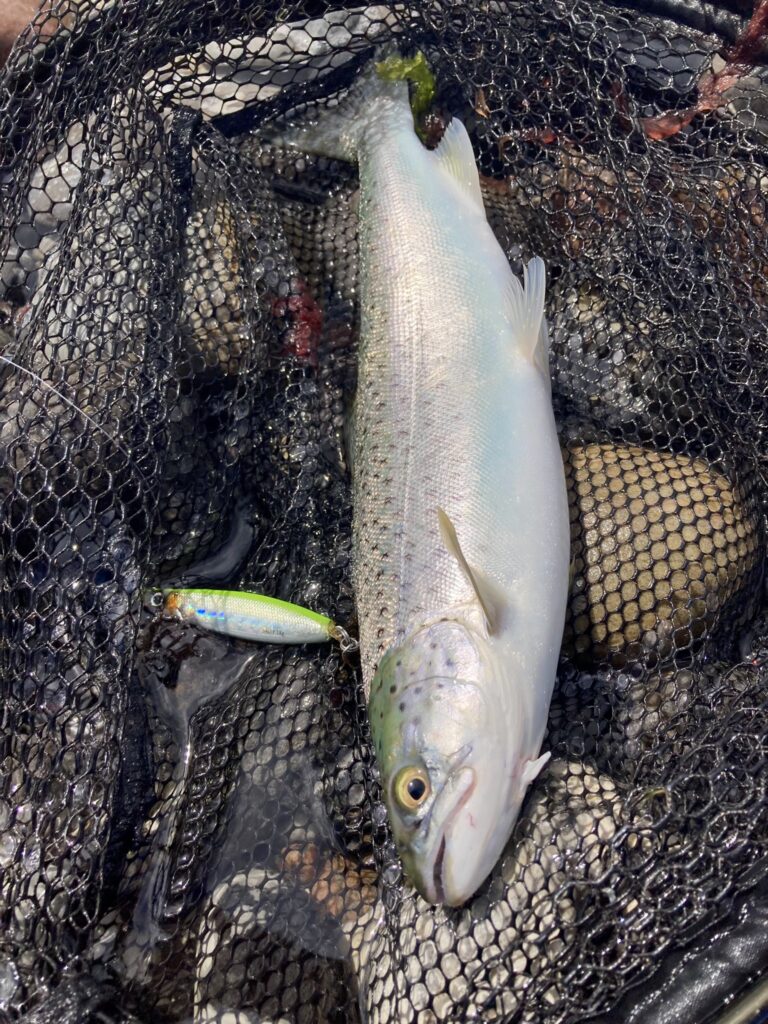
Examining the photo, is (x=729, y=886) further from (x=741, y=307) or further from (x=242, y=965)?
(x=741, y=307)

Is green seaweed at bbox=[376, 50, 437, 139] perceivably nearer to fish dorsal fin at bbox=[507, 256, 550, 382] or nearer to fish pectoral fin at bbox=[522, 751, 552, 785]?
fish dorsal fin at bbox=[507, 256, 550, 382]

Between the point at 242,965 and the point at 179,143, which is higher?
the point at 179,143

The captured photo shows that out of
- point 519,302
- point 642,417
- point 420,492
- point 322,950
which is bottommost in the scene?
point 322,950

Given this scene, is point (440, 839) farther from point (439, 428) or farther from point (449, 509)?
point (439, 428)

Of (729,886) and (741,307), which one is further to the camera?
(741,307)

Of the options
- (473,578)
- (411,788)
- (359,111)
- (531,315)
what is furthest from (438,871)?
(359,111)

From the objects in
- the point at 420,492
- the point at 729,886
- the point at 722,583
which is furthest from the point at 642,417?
the point at 729,886

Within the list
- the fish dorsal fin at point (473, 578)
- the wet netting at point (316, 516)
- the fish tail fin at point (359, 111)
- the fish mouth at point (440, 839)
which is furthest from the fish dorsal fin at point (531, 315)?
the fish mouth at point (440, 839)
